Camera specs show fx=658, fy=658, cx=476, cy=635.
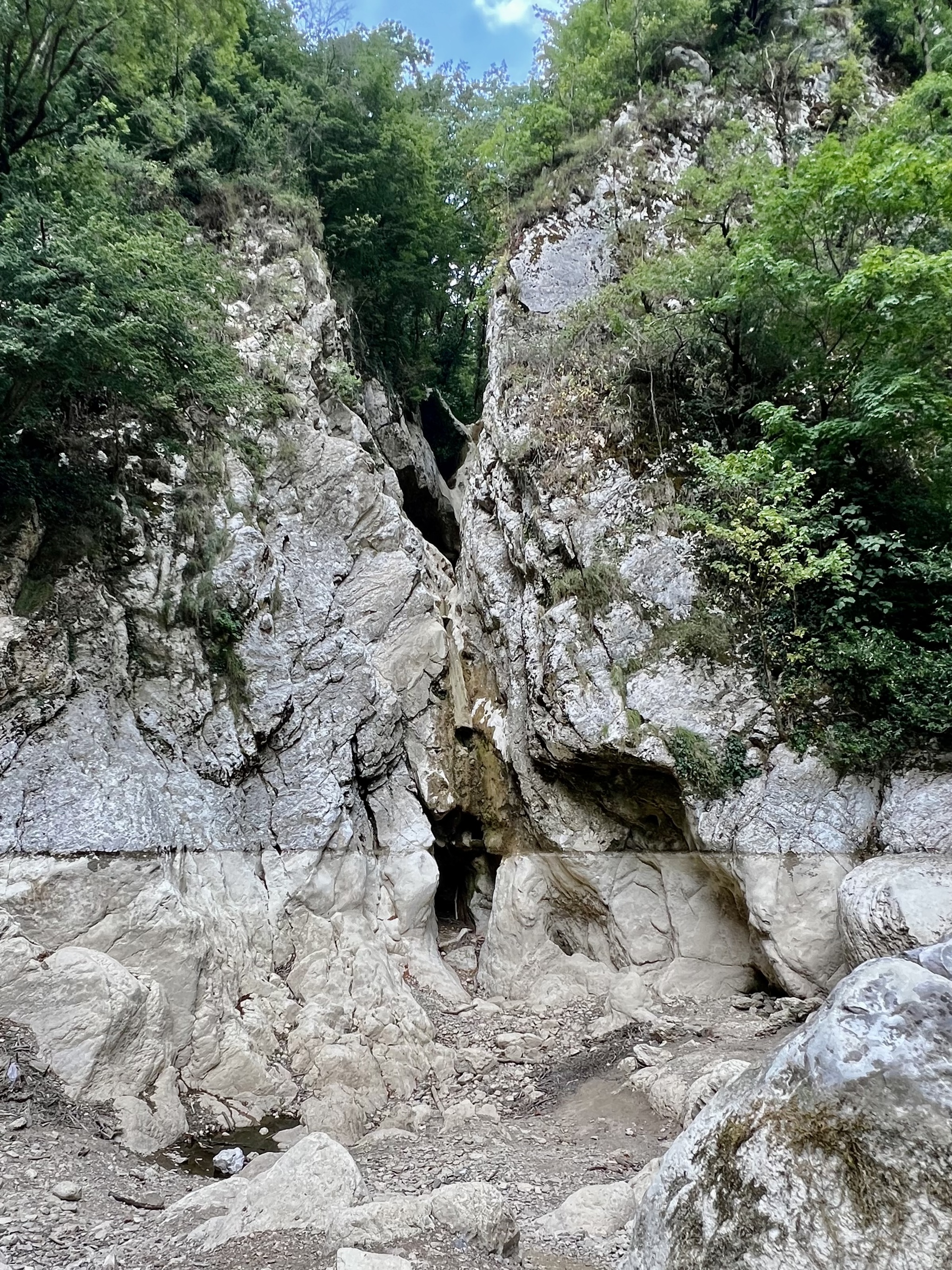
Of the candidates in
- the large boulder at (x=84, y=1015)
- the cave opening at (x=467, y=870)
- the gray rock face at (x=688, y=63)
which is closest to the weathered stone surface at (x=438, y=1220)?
the large boulder at (x=84, y=1015)

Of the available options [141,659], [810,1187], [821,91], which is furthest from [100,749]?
[821,91]

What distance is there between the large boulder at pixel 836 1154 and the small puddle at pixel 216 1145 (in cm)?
465

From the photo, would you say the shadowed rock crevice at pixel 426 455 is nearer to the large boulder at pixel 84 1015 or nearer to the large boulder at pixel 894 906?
the large boulder at pixel 84 1015

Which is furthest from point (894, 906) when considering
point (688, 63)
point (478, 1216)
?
point (688, 63)

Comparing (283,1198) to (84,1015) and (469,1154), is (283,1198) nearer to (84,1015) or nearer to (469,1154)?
(469,1154)

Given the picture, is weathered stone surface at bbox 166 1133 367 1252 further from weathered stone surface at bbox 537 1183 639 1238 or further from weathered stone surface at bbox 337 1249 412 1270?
weathered stone surface at bbox 537 1183 639 1238

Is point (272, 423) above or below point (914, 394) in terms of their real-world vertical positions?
above

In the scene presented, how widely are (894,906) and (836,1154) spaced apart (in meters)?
5.28

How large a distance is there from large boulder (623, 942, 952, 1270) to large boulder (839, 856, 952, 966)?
438 cm

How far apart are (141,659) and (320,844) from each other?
3.53 metres

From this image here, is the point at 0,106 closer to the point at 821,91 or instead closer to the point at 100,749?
the point at 100,749

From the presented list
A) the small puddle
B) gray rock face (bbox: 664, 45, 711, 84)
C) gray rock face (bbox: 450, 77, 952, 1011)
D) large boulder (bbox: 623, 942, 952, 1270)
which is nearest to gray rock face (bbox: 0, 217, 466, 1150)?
the small puddle

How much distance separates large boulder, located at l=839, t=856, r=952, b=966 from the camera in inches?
256

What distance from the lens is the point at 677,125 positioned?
16734 mm
